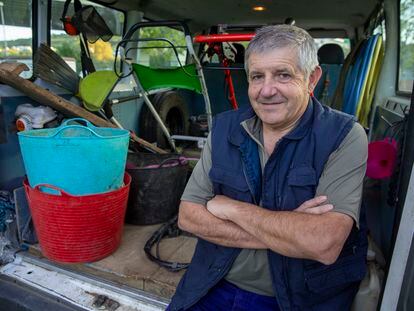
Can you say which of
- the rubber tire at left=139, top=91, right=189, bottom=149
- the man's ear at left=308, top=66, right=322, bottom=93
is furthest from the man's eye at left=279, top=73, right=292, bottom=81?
the rubber tire at left=139, top=91, right=189, bottom=149

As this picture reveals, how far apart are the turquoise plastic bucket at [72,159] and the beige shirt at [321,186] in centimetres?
61

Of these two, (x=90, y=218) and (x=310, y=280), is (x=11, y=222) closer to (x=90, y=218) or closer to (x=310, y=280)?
(x=90, y=218)

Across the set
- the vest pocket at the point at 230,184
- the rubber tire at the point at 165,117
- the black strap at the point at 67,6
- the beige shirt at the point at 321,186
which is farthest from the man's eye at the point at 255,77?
the rubber tire at the point at 165,117

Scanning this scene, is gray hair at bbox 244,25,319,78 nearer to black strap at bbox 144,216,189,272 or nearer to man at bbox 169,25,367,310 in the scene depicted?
man at bbox 169,25,367,310

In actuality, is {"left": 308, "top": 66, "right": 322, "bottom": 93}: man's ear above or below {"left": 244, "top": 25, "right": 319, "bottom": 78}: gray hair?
below

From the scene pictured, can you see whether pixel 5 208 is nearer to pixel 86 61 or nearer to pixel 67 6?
pixel 86 61

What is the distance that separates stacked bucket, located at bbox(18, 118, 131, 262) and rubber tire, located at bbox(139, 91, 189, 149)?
1.84 metres

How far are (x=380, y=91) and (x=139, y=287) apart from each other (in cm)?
217

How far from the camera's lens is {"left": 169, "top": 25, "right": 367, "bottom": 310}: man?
1144 millimetres

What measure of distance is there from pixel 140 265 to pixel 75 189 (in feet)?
1.81

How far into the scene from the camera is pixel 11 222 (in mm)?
2047

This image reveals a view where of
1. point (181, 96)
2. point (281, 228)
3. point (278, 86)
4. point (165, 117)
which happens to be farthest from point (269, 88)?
point (181, 96)

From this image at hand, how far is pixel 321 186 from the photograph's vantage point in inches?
46.8

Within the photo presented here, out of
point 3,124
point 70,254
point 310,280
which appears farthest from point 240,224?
point 3,124
